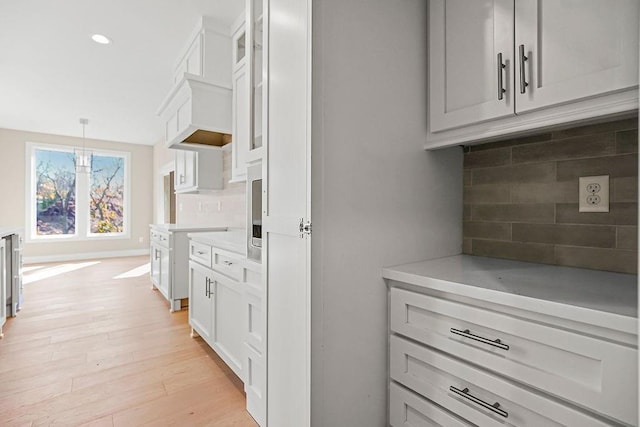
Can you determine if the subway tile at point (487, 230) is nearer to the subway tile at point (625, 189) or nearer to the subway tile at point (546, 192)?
the subway tile at point (546, 192)

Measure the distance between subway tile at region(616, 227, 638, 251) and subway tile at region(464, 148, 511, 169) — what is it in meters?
0.48

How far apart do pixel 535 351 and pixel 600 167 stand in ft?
2.47

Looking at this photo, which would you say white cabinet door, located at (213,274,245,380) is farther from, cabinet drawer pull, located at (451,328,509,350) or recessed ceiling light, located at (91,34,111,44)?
recessed ceiling light, located at (91,34,111,44)

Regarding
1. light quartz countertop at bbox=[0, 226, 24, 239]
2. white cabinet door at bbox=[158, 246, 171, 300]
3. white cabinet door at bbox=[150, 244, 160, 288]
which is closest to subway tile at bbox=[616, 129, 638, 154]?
white cabinet door at bbox=[158, 246, 171, 300]

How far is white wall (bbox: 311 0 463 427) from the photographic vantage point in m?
1.08

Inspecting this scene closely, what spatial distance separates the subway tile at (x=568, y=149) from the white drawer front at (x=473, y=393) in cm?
88

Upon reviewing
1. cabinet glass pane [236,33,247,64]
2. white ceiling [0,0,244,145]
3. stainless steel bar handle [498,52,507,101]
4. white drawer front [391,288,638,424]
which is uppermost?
white ceiling [0,0,244,145]

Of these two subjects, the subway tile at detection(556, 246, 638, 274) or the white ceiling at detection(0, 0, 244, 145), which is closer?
the subway tile at detection(556, 246, 638, 274)

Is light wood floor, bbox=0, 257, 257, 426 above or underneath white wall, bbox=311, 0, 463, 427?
underneath

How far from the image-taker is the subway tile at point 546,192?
1.24 meters

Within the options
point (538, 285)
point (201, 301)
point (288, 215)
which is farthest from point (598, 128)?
point (201, 301)

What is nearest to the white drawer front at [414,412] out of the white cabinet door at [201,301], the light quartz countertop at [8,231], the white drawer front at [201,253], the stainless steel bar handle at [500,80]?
the stainless steel bar handle at [500,80]

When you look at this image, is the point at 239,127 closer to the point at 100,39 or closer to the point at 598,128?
the point at 100,39

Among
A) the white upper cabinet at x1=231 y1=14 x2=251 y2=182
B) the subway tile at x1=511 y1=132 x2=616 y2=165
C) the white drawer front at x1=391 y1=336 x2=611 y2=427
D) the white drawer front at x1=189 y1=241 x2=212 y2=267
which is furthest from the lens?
the white drawer front at x1=189 y1=241 x2=212 y2=267
